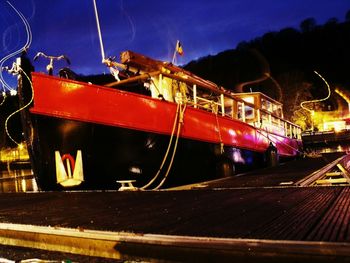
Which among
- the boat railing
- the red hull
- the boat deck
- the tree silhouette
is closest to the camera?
the boat deck

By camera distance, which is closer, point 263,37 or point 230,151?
point 230,151

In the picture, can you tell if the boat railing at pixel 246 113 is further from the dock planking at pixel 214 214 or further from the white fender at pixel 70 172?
the dock planking at pixel 214 214

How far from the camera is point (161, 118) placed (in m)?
8.09

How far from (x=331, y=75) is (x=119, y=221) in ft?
244

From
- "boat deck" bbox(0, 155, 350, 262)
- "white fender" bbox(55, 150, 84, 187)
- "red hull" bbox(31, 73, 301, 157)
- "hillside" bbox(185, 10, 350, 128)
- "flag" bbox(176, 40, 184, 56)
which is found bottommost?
"boat deck" bbox(0, 155, 350, 262)

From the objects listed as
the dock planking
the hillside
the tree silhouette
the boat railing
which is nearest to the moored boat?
the boat railing

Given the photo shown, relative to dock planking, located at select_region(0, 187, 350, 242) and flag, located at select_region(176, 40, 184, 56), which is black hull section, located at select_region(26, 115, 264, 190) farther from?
flag, located at select_region(176, 40, 184, 56)

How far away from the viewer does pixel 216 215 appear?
3.41 meters

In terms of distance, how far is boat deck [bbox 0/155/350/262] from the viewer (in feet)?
8.37

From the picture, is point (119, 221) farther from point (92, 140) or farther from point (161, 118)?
point (161, 118)

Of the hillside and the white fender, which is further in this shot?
the hillside

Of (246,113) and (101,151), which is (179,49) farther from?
(246,113)

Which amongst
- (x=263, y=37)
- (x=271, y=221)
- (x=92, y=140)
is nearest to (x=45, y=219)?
(x=271, y=221)

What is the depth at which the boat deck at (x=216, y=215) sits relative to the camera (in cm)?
255
